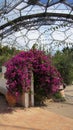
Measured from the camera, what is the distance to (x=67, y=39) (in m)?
10.9

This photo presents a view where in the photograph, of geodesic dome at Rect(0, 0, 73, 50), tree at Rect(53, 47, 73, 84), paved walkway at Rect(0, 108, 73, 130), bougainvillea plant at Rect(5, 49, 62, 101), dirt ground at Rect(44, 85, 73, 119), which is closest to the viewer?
paved walkway at Rect(0, 108, 73, 130)

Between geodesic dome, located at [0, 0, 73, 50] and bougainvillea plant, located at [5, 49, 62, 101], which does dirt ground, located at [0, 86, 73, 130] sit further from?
geodesic dome, located at [0, 0, 73, 50]

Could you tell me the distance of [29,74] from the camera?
287 inches

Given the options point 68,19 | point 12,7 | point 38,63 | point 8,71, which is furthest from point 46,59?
point 68,19

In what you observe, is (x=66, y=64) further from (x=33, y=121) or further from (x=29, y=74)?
(x=33, y=121)

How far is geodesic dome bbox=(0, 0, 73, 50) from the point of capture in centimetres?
983

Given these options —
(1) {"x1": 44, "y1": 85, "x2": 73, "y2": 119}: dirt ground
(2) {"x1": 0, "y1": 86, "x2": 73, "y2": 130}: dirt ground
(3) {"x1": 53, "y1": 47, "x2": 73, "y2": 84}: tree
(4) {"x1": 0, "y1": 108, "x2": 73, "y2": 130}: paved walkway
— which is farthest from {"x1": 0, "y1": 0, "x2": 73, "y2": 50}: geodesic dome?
(4) {"x1": 0, "y1": 108, "x2": 73, "y2": 130}: paved walkway

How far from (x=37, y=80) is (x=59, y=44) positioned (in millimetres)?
3540

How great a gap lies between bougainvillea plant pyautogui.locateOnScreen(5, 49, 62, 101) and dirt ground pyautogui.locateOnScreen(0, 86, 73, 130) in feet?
1.21

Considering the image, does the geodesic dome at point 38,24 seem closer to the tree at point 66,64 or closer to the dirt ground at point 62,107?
the tree at point 66,64

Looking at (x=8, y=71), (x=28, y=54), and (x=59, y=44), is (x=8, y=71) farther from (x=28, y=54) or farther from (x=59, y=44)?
(x=59, y=44)

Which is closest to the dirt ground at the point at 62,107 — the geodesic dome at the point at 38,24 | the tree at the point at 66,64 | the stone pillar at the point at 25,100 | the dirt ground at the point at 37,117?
the dirt ground at the point at 37,117

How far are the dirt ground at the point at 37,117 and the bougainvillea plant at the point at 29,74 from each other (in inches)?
14.5

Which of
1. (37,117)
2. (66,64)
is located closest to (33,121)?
(37,117)
